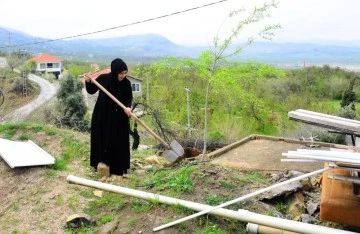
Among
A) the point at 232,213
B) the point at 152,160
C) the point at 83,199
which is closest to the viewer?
the point at 232,213

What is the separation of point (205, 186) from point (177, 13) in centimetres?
609

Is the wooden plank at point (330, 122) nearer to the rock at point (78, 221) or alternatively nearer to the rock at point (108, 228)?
the rock at point (108, 228)

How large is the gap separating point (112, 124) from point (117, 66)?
825 mm

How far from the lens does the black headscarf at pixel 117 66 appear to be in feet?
17.2

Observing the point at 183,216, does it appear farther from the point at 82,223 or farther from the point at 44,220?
the point at 44,220

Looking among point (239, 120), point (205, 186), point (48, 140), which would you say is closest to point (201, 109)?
point (239, 120)

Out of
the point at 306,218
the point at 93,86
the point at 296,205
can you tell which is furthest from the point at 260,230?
the point at 93,86

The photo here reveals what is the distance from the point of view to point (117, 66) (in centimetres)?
527

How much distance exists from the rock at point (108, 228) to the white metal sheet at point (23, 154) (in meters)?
2.15

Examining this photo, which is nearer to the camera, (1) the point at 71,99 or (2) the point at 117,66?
(2) the point at 117,66

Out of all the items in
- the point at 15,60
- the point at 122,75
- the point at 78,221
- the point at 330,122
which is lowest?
the point at 78,221

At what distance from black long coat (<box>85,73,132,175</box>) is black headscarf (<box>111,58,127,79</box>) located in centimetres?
14

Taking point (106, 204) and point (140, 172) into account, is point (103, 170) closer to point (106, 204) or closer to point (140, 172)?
point (140, 172)

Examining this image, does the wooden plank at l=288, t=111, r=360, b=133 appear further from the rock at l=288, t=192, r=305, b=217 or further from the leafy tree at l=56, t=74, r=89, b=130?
the leafy tree at l=56, t=74, r=89, b=130
